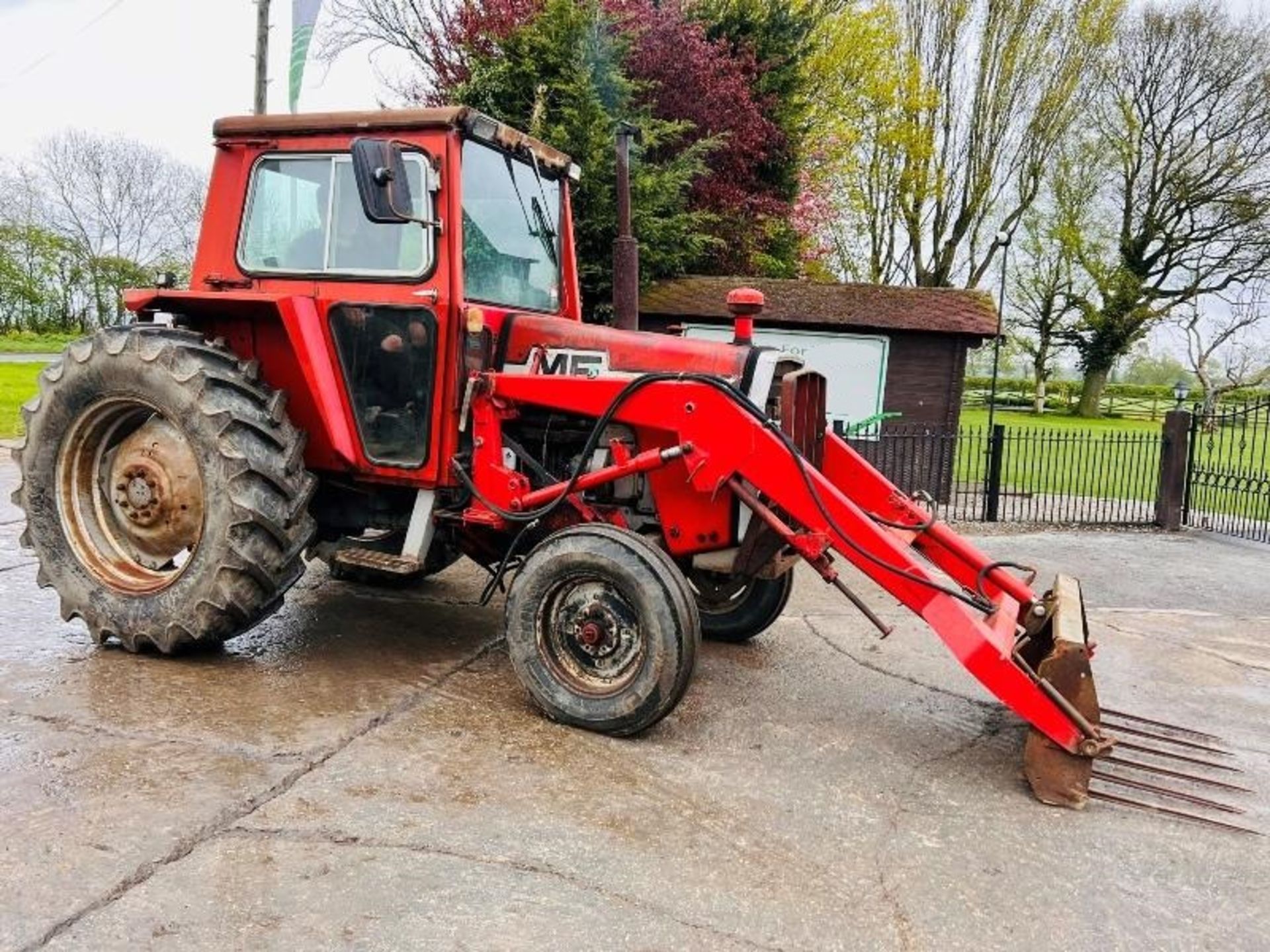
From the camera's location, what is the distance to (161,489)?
4.48 metres

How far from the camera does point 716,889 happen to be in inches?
111

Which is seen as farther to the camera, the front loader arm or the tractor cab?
the tractor cab

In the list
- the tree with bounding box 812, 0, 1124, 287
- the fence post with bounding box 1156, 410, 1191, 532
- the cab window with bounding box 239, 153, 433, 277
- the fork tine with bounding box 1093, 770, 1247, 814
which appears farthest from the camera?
the tree with bounding box 812, 0, 1124, 287

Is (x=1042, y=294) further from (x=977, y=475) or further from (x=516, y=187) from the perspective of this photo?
(x=516, y=187)

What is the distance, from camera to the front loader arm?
11.5 feet

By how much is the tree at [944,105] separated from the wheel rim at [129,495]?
19.7 metres

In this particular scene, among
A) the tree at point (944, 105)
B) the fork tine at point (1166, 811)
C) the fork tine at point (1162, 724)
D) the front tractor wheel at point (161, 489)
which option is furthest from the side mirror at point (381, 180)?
the tree at point (944, 105)

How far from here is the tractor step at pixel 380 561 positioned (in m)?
4.51

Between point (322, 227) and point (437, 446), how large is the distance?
1180 mm

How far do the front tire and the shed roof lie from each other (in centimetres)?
623

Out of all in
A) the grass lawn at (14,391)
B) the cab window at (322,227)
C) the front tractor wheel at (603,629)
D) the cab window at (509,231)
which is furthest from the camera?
the grass lawn at (14,391)

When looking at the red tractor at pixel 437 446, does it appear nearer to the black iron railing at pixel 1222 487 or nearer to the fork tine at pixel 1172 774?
the fork tine at pixel 1172 774

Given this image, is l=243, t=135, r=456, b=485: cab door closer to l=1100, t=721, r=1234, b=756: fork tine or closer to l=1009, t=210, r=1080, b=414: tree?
l=1100, t=721, r=1234, b=756: fork tine

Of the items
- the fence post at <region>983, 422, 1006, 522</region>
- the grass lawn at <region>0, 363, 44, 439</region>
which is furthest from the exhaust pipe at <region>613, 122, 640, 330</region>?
the grass lawn at <region>0, 363, 44, 439</region>
